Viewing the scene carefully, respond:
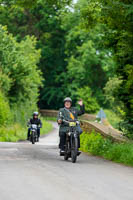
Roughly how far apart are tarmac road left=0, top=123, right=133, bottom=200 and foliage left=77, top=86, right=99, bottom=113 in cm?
5257

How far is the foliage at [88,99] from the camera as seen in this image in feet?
217

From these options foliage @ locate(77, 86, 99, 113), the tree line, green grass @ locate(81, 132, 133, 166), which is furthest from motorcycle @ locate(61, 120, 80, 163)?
foliage @ locate(77, 86, 99, 113)

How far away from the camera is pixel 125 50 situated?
1598 cm

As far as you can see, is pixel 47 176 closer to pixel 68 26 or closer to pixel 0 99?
pixel 0 99

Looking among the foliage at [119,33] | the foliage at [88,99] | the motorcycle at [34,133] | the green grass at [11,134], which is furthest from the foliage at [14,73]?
the foliage at [88,99]

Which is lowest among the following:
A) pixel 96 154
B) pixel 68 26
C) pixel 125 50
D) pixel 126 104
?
pixel 96 154

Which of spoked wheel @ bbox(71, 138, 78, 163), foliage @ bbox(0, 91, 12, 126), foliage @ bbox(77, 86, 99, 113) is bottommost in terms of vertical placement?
spoked wheel @ bbox(71, 138, 78, 163)

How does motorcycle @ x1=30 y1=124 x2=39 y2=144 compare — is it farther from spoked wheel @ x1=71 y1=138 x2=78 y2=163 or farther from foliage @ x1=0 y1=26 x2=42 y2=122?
spoked wheel @ x1=71 y1=138 x2=78 y2=163

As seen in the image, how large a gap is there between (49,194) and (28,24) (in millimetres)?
64691

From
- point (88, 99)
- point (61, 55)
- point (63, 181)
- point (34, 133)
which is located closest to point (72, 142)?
point (63, 181)

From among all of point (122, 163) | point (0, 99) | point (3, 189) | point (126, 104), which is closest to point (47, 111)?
point (0, 99)

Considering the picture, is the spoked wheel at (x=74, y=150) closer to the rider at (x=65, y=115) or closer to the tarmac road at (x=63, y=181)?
the tarmac road at (x=63, y=181)

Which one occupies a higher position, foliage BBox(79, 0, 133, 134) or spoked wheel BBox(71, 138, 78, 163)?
foliage BBox(79, 0, 133, 134)

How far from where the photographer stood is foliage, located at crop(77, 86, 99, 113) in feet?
217
